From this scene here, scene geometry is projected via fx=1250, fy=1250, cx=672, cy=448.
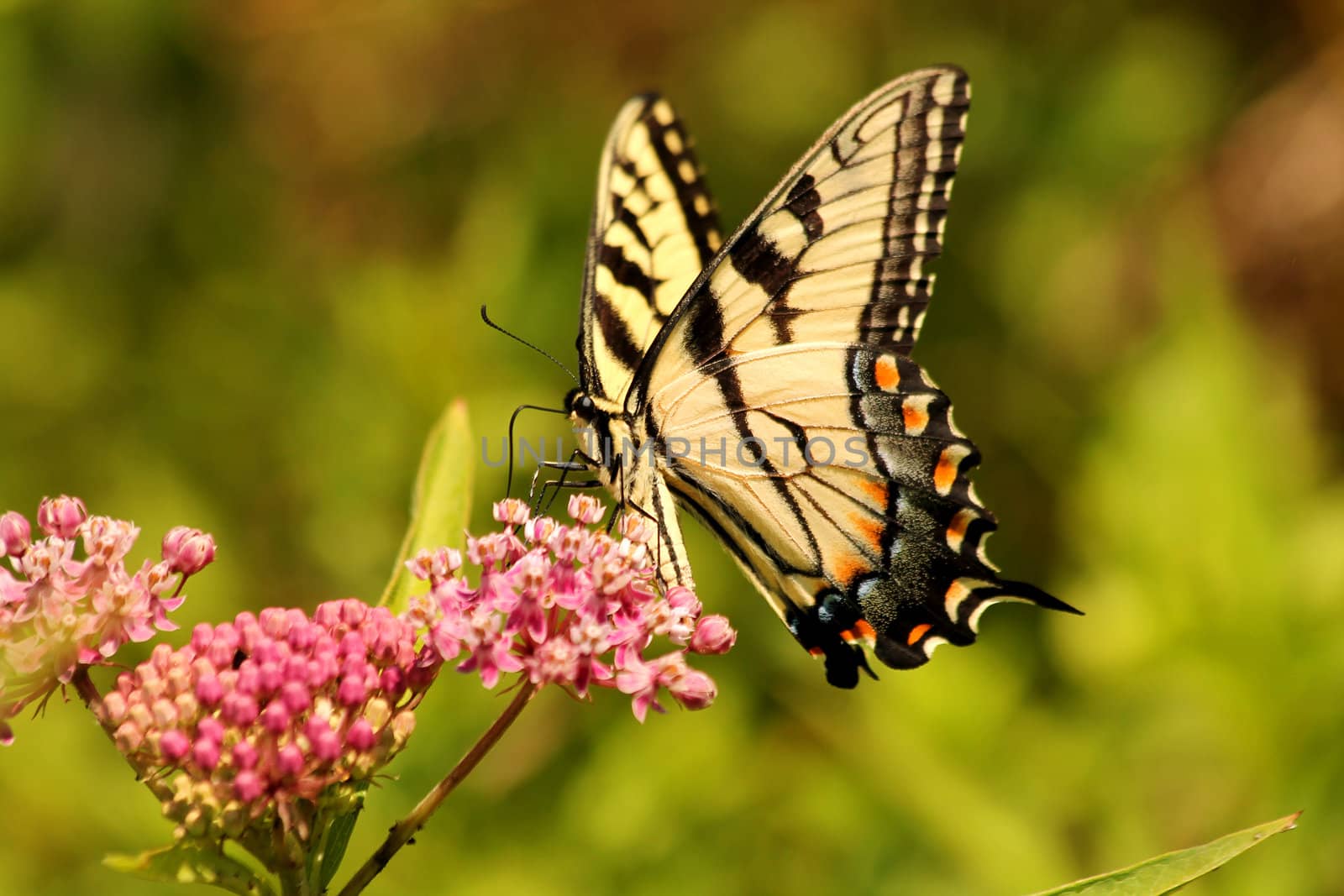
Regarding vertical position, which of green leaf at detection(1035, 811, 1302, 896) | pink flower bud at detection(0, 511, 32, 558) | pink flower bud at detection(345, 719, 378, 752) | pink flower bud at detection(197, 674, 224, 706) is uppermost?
pink flower bud at detection(0, 511, 32, 558)

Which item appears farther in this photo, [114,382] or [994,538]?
[114,382]

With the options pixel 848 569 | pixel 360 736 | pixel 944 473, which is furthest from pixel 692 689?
pixel 944 473

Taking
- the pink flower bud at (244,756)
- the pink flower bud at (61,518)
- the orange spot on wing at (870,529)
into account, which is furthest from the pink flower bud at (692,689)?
the pink flower bud at (61,518)

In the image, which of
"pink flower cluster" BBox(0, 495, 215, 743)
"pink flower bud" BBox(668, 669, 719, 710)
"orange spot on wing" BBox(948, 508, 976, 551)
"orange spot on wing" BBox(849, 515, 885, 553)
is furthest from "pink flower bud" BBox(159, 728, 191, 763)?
"orange spot on wing" BBox(948, 508, 976, 551)

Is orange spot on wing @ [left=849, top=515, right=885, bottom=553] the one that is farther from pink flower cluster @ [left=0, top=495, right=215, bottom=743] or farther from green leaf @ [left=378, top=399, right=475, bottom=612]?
pink flower cluster @ [left=0, top=495, right=215, bottom=743]

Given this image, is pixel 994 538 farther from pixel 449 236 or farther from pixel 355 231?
pixel 355 231

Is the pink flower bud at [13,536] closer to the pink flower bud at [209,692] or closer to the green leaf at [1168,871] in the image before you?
the pink flower bud at [209,692]

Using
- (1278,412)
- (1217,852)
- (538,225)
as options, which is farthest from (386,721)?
(1278,412)
